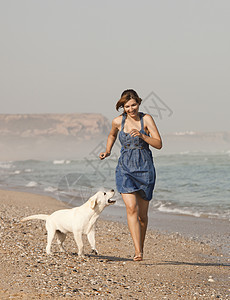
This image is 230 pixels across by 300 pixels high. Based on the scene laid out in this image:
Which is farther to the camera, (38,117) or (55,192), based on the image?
(38,117)

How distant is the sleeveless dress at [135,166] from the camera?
17.9 feet

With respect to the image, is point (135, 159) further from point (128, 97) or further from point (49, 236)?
point (49, 236)

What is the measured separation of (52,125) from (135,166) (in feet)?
418

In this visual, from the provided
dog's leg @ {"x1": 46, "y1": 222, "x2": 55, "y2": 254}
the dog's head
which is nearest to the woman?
the dog's head

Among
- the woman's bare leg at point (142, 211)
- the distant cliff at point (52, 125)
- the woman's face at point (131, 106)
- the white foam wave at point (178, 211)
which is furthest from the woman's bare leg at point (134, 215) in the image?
the distant cliff at point (52, 125)

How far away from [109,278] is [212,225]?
5.84 metres

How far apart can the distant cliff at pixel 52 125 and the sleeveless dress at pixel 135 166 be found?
11686 centimetres

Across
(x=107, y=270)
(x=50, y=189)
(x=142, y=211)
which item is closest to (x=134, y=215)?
(x=142, y=211)

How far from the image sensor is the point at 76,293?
4.08 metres

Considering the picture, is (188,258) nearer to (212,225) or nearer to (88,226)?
(88,226)

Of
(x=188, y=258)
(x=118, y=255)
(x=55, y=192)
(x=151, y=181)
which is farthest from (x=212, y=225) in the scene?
(x=55, y=192)

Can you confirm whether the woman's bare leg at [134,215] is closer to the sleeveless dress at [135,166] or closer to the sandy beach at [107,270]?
the sleeveless dress at [135,166]

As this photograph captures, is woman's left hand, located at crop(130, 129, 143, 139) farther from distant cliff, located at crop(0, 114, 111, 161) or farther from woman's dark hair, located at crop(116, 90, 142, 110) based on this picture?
→ distant cliff, located at crop(0, 114, 111, 161)

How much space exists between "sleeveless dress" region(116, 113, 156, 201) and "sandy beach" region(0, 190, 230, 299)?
100 cm
